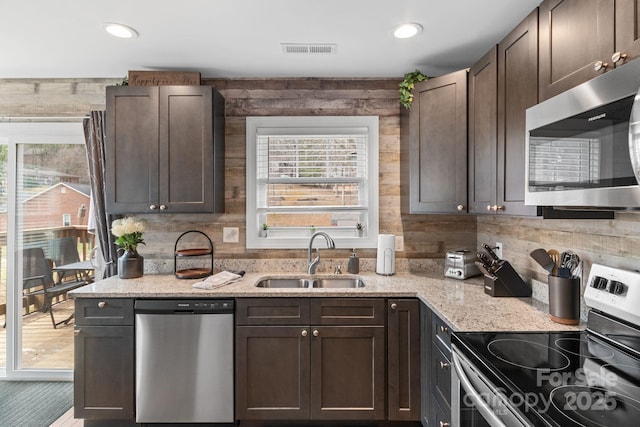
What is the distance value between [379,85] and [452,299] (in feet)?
5.62

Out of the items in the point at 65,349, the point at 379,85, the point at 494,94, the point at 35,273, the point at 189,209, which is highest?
the point at 379,85

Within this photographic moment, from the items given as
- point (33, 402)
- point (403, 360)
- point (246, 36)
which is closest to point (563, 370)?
point (403, 360)

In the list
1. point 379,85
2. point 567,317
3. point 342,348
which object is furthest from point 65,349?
point 567,317

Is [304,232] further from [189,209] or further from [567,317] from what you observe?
[567,317]

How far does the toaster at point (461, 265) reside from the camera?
2.44m

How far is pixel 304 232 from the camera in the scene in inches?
111

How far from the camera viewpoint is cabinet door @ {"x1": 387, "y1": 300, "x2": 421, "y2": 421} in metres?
2.11

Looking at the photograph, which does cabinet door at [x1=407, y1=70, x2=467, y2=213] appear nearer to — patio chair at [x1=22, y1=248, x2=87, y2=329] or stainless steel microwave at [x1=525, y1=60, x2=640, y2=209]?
stainless steel microwave at [x1=525, y1=60, x2=640, y2=209]

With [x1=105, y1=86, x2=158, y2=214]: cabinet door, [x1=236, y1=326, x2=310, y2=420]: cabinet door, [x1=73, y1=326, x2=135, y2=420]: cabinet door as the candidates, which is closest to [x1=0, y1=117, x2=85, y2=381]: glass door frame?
[x1=105, y1=86, x2=158, y2=214]: cabinet door

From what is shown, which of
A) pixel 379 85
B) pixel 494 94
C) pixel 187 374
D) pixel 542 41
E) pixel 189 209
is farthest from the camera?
pixel 379 85

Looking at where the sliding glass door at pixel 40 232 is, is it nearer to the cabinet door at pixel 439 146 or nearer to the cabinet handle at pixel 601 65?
the cabinet door at pixel 439 146

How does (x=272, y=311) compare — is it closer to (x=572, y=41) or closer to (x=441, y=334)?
(x=441, y=334)

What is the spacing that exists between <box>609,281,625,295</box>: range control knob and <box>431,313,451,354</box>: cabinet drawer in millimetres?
658

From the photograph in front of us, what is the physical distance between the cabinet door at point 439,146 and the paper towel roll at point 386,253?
0.89ft
